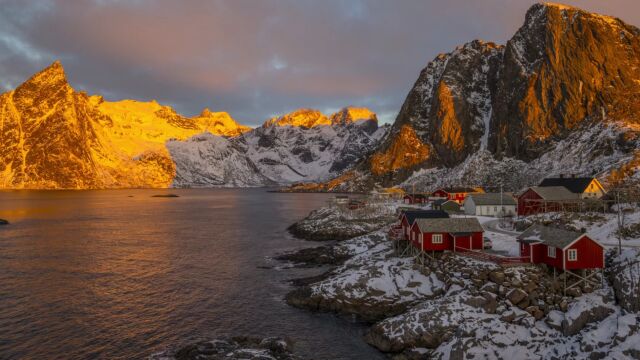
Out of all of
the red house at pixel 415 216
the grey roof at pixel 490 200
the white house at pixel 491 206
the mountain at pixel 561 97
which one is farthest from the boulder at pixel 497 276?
the mountain at pixel 561 97

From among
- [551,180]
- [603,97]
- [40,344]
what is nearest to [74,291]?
[40,344]

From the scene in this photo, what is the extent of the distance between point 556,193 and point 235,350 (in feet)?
198

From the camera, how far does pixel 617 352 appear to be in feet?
84.3

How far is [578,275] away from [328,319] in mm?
20862

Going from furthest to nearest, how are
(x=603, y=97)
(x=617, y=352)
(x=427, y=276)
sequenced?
(x=603, y=97) < (x=427, y=276) < (x=617, y=352)

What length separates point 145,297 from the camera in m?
45.3

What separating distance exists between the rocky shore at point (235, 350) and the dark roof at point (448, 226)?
21.1m

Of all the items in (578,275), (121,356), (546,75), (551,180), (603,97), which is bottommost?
(121,356)

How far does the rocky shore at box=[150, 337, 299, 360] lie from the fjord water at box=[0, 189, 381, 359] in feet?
5.07

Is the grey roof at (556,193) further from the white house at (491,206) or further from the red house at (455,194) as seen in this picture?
the red house at (455,194)

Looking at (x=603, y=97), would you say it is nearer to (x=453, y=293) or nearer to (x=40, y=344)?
(x=453, y=293)

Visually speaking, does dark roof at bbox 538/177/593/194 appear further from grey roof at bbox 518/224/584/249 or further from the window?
the window

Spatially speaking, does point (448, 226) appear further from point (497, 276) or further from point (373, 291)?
point (373, 291)

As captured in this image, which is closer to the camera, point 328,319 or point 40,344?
point 40,344
